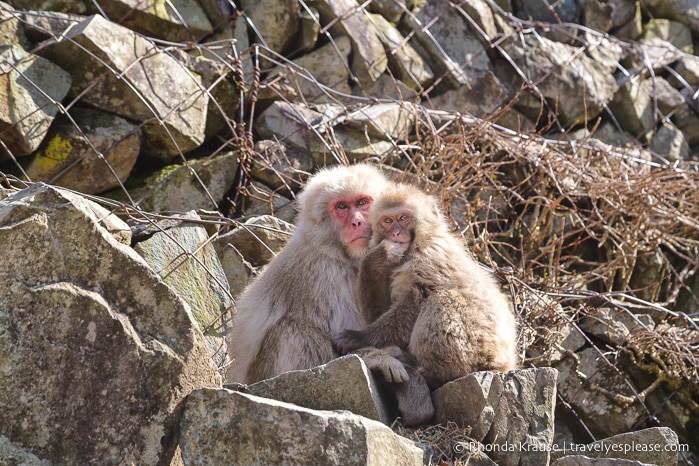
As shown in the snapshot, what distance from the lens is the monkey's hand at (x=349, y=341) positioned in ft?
12.2

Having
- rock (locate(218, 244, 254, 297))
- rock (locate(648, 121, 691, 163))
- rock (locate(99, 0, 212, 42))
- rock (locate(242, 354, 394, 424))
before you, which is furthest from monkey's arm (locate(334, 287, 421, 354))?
rock (locate(648, 121, 691, 163))

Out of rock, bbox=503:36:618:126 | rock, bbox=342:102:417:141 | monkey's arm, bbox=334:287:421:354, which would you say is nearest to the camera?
monkey's arm, bbox=334:287:421:354

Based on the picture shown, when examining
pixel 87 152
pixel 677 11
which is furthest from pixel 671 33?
pixel 87 152

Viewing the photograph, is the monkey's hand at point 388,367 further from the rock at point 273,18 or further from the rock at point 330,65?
the rock at point 273,18

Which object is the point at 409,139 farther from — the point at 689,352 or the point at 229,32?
the point at 689,352

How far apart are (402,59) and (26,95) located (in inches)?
109

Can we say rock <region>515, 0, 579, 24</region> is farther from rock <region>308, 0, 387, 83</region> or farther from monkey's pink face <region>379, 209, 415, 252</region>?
monkey's pink face <region>379, 209, 415, 252</region>

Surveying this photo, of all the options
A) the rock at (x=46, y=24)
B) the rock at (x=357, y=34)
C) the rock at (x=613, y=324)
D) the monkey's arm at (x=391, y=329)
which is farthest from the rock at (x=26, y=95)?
the rock at (x=613, y=324)

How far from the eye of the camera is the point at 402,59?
21.6ft

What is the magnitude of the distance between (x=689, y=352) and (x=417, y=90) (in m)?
2.63

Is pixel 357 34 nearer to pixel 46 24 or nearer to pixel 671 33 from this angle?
pixel 46 24

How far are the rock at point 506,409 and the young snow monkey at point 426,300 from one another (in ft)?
0.58

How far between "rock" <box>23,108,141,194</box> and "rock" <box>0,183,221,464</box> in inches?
94.8

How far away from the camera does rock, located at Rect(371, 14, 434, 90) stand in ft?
21.6
